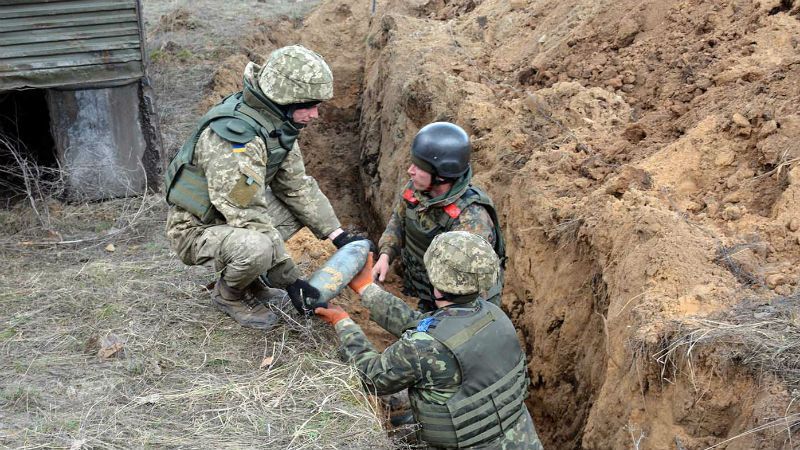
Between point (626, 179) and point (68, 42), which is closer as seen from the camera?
point (626, 179)

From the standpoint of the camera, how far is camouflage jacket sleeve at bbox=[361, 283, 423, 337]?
194 inches

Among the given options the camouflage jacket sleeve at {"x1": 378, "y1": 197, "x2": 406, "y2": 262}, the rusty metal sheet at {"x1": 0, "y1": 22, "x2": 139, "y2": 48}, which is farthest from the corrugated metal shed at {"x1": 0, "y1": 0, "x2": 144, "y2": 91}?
the camouflage jacket sleeve at {"x1": 378, "y1": 197, "x2": 406, "y2": 262}

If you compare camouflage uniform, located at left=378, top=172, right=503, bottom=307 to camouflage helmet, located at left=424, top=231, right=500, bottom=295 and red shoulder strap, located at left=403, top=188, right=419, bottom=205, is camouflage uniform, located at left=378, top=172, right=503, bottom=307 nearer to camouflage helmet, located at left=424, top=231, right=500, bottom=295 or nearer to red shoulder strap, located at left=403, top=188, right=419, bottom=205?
red shoulder strap, located at left=403, top=188, right=419, bottom=205

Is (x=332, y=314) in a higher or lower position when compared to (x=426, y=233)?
lower

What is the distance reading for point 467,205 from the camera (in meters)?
5.40

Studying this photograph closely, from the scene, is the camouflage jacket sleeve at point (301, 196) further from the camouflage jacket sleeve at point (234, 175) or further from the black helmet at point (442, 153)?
the black helmet at point (442, 153)

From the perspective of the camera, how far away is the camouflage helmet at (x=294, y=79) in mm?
5145

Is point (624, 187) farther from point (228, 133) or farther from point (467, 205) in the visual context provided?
point (228, 133)

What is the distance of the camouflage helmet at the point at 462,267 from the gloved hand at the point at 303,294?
3.36ft

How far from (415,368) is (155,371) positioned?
172cm

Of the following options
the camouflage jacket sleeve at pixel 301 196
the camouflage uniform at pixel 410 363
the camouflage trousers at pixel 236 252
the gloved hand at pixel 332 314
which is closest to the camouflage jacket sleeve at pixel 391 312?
the camouflage uniform at pixel 410 363

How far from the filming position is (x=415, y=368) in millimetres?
4348

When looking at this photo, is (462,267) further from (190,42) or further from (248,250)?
(190,42)

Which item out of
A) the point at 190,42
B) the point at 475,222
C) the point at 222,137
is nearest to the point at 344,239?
the point at 475,222
